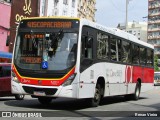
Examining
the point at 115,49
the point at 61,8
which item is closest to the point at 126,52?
the point at 115,49

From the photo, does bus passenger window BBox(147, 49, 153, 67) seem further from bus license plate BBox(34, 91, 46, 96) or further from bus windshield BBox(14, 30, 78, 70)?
bus license plate BBox(34, 91, 46, 96)

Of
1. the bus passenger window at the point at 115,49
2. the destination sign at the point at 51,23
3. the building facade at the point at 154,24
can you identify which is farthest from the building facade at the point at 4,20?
the building facade at the point at 154,24

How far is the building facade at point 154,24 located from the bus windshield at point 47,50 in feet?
393

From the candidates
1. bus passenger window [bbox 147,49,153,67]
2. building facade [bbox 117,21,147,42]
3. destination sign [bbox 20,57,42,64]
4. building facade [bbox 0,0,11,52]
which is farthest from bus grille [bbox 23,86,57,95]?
building facade [bbox 117,21,147,42]

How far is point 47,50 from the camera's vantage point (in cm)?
1356

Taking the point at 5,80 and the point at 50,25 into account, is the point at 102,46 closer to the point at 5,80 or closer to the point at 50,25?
the point at 50,25

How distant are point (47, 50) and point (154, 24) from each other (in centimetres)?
12388

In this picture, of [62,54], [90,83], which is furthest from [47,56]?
[90,83]

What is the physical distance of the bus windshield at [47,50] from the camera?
13.4 m

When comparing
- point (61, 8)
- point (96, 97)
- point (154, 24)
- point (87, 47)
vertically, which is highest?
point (154, 24)

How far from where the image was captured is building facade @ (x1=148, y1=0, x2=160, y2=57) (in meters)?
132

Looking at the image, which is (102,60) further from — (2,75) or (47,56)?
(2,75)

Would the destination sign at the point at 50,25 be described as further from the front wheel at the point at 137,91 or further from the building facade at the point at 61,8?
Result: the building facade at the point at 61,8

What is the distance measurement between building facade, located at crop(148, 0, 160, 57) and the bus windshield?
393 ft
